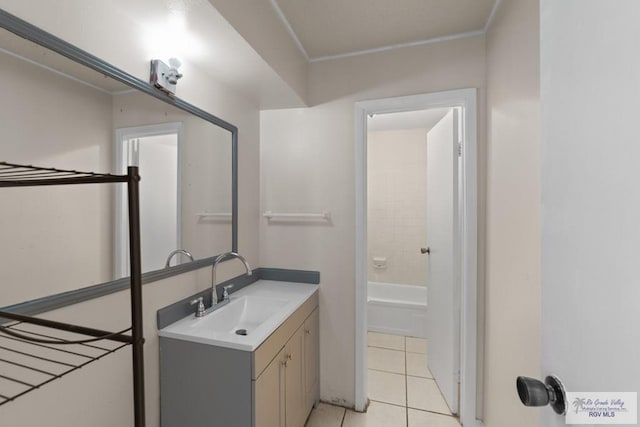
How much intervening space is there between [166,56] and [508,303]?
1.96 metres

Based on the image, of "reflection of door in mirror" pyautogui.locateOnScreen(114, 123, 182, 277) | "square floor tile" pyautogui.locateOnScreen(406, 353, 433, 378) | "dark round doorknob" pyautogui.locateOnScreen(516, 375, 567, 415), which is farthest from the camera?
"square floor tile" pyautogui.locateOnScreen(406, 353, 433, 378)

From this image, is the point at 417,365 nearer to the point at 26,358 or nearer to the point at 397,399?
the point at 397,399

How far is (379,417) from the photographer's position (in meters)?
1.81

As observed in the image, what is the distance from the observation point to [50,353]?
32.6 inches

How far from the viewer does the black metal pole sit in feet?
1.86

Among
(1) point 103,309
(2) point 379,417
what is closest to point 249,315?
(1) point 103,309

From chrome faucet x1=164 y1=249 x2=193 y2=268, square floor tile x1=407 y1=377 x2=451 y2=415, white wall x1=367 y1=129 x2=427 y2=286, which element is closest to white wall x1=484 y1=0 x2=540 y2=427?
square floor tile x1=407 y1=377 x2=451 y2=415

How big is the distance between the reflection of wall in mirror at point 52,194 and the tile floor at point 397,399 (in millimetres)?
1637

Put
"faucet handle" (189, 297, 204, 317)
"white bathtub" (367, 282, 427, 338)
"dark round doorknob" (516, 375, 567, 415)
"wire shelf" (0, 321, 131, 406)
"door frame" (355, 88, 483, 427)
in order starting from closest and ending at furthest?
"dark round doorknob" (516, 375, 567, 415), "wire shelf" (0, 321, 131, 406), "faucet handle" (189, 297, 204, 317), "door frame" (355, 88, 483, 427), "white bathtub" (367, 282, 427, 338)

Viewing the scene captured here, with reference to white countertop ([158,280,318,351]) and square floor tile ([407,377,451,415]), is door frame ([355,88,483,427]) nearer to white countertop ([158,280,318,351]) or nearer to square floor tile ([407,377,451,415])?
square floor tile ([407,377,451,415])

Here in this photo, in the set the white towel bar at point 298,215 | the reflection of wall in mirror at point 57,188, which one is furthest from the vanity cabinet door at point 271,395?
the white towel bar at point 298,215

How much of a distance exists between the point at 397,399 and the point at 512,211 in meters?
1.55

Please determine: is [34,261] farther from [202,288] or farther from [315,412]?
[315,412]

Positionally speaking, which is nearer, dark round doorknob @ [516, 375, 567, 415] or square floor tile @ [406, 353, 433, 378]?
dark round doorknob @ [516, 375, 567, 415]
